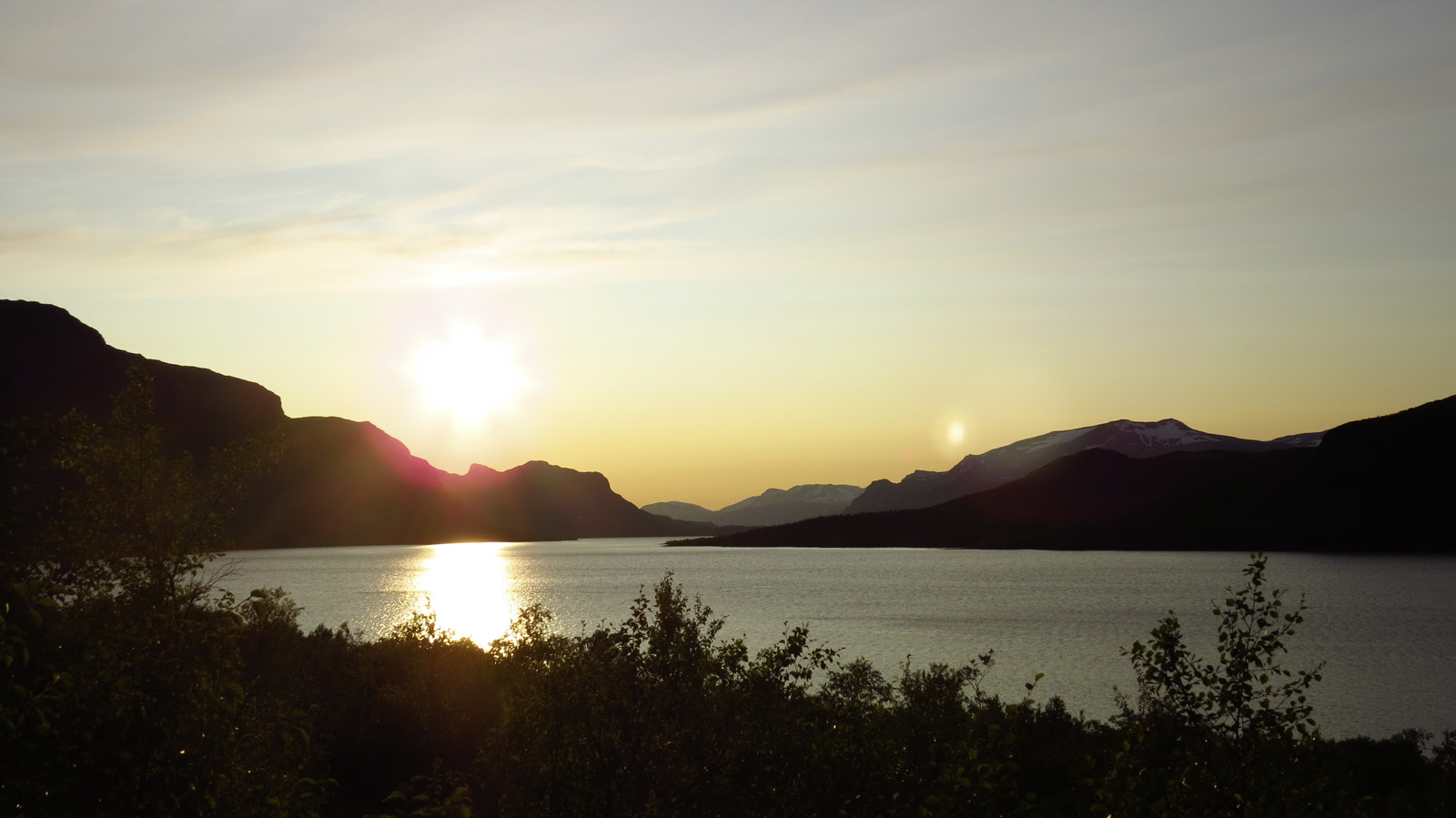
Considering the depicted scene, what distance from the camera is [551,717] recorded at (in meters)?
20.1

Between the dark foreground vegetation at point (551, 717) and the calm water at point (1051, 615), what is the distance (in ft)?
75.8

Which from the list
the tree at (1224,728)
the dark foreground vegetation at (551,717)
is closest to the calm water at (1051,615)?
the dark foreground vegetation at (551,717)

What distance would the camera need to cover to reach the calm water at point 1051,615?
70.9 metres

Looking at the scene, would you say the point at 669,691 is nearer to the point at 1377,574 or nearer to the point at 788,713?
the point at 788,713

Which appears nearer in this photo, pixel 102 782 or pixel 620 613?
pixel 102 782

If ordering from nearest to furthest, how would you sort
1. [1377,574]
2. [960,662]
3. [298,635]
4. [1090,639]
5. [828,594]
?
[298,635] → [960,662] → [1090,639] → [828,594] → [1377,574]

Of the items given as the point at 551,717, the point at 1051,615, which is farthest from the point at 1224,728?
the point at 1051,615

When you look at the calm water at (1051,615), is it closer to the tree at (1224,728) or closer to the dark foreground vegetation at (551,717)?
the dark foreground vegetation at (551,717)

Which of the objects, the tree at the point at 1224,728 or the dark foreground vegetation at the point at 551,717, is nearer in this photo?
the dark foreground vegetation at the point at 551,717

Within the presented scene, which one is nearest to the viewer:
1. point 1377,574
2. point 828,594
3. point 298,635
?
point 298,635

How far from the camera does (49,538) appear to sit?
1492cm

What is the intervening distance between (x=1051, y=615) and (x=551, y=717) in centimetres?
10765

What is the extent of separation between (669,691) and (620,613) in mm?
109593

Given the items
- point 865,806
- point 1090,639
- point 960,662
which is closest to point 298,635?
point 960,662
